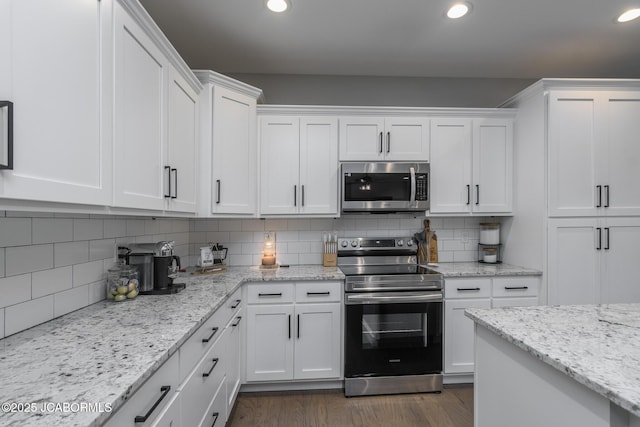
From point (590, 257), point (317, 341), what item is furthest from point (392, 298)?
point (590, 257)

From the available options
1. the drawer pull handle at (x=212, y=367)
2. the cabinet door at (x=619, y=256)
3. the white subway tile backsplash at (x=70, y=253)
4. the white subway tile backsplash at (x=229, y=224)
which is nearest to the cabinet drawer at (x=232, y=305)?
the drawer pull handle at (x=212, y=367)

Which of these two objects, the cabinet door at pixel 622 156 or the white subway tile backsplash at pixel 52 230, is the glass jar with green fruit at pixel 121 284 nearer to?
the white subway tile backsplash at pixel 52 230

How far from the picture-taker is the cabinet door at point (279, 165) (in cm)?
260

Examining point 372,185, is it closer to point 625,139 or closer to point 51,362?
point 625,139

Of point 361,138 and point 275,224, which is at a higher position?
point 361,138

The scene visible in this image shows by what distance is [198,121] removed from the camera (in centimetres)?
219

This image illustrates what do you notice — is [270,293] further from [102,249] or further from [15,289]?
[15,289]

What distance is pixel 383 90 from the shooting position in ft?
9.91

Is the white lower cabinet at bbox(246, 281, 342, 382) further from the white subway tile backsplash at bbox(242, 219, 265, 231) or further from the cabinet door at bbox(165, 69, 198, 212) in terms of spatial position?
the cabinet door at bbox(165, 69, 198, 212)

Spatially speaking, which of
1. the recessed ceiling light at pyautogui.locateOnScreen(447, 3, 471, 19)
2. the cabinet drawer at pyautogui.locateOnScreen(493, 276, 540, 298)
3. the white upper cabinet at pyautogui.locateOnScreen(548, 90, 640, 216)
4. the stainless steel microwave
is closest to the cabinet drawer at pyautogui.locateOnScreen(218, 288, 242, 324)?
the stainless steel microwave

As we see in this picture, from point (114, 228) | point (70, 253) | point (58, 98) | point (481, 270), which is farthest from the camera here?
point (481, 270)

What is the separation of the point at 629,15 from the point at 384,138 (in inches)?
70.9

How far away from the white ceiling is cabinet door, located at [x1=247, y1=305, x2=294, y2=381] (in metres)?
2.07

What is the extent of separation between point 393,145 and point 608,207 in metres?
1.77
